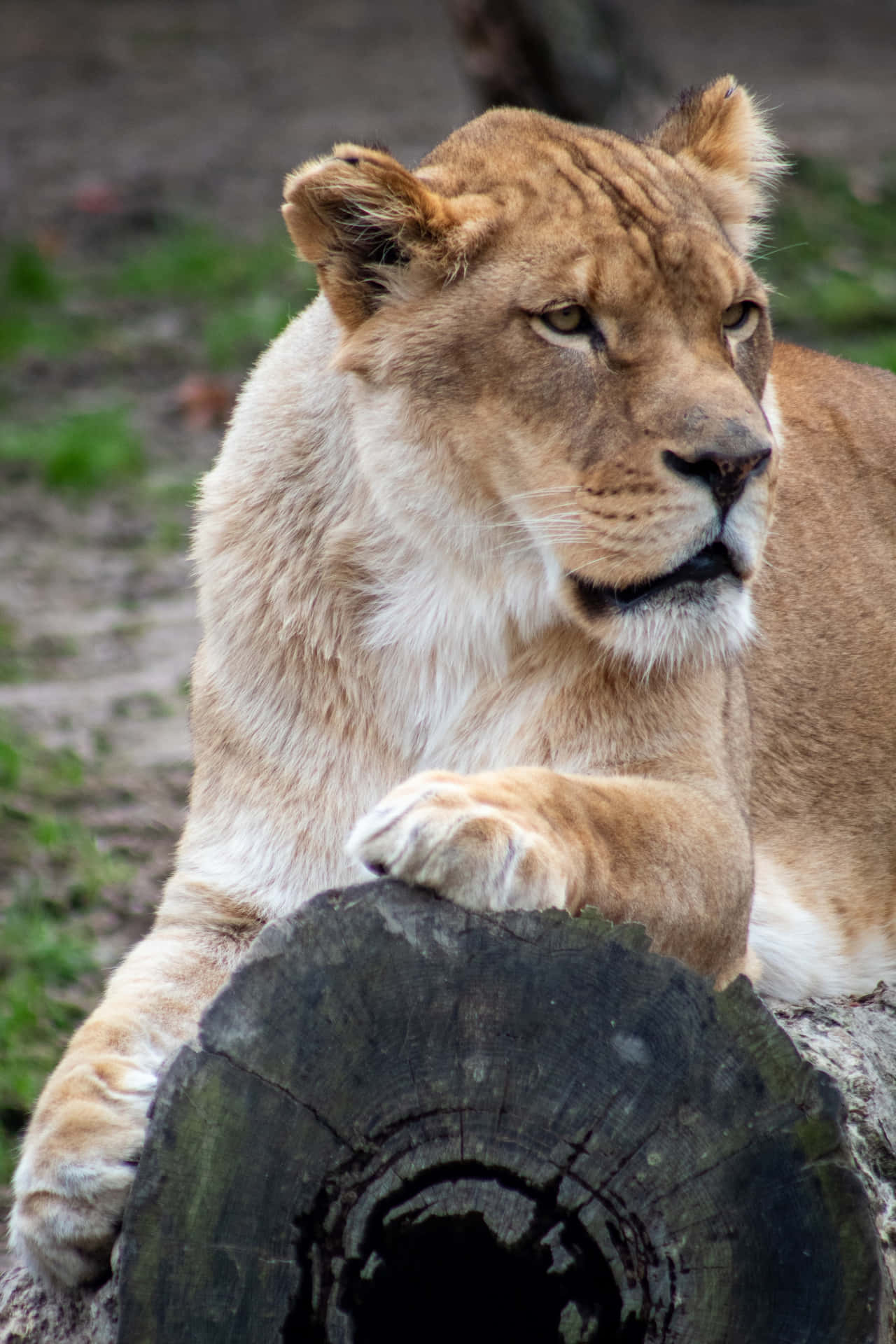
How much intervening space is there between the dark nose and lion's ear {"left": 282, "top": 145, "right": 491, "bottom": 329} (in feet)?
1.58

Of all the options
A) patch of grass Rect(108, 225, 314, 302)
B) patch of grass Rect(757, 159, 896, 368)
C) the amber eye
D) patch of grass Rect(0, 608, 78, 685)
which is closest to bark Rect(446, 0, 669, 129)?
patch of grass Rect(757, 159, 896, 368)

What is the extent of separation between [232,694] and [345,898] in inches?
34.9

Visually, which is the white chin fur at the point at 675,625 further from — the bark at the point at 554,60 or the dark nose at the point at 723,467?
the bark at the point at 554,60

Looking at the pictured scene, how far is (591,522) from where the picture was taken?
2.28m

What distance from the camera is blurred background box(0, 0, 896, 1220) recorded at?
4410 mm

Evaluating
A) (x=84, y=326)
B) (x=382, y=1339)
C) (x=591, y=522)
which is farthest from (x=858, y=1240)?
(x=84, y=326)

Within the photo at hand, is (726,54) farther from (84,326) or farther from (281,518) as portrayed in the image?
(281,518)

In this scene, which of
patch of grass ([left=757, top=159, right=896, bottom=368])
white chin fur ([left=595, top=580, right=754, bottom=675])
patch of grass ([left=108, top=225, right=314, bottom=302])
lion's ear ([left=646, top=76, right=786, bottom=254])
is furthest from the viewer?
patch of grass ([left=108, top=225, right=314, bottom=302])

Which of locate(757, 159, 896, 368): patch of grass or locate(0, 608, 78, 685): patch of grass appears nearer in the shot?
locate(0, 608, 78, 685): patch of grass

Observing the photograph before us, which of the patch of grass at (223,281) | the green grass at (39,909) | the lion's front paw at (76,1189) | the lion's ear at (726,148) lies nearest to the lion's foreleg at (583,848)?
the lion's front paw at (76,1189)

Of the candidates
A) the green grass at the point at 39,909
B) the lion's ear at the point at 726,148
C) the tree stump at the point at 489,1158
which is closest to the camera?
the tree stump at the point at 489,1158

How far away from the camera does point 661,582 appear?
2.33 meters

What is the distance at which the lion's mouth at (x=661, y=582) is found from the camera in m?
2.30

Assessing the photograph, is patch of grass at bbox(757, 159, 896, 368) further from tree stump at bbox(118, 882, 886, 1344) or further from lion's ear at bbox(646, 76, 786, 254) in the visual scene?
tree stump at bbox(118, 882, 886, 1344)
